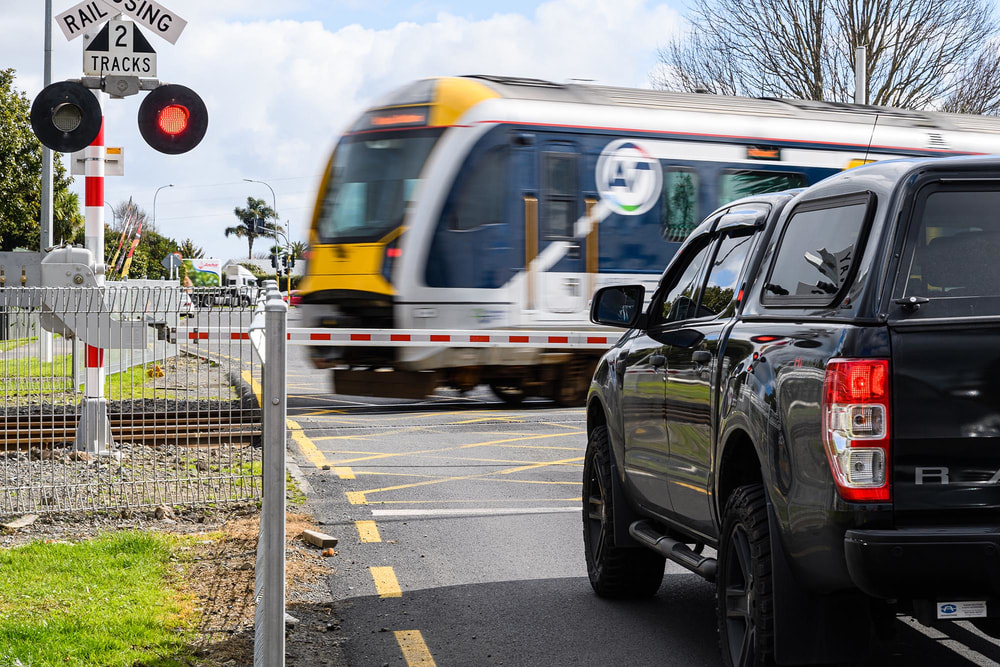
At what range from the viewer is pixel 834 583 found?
12.4 ft

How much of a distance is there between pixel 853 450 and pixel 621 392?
240cm

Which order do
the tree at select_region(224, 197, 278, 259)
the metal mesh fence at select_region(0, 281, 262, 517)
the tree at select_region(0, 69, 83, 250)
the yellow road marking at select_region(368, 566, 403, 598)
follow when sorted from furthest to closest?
the tree at select_region(224, 197, 278, 259)
the tree at select_region(0, 69, 83, 250)
the metal mesh fence at select_region(0, 281, 262, 517)
the yellow road marking at select_region(368, 566, 403, 598)

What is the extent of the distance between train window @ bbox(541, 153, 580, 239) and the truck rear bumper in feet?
39.4

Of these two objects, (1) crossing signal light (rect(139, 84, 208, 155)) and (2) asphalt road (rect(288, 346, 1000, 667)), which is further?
(1) crossing signal light (rect(139, 84, 208, 155))

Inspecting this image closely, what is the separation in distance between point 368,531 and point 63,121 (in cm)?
382

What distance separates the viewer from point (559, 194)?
1546 cm

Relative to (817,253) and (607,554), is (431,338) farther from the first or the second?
(817,253)

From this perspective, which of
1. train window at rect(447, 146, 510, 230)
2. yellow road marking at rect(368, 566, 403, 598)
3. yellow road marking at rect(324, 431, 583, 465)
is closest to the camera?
yellow road marking at rect(368, 566, 403, 598)

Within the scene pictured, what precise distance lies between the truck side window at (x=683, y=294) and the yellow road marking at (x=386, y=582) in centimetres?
198

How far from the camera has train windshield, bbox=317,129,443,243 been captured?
49.3ft

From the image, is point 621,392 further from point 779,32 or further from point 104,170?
point 779,32

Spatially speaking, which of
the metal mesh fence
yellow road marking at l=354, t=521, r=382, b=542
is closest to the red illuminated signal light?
the metal mesh fence

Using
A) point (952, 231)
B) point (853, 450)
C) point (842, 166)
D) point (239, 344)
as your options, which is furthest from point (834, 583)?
point (842, 166)

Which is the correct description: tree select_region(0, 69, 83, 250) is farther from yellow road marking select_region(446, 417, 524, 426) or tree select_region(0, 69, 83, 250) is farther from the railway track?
the railway track
